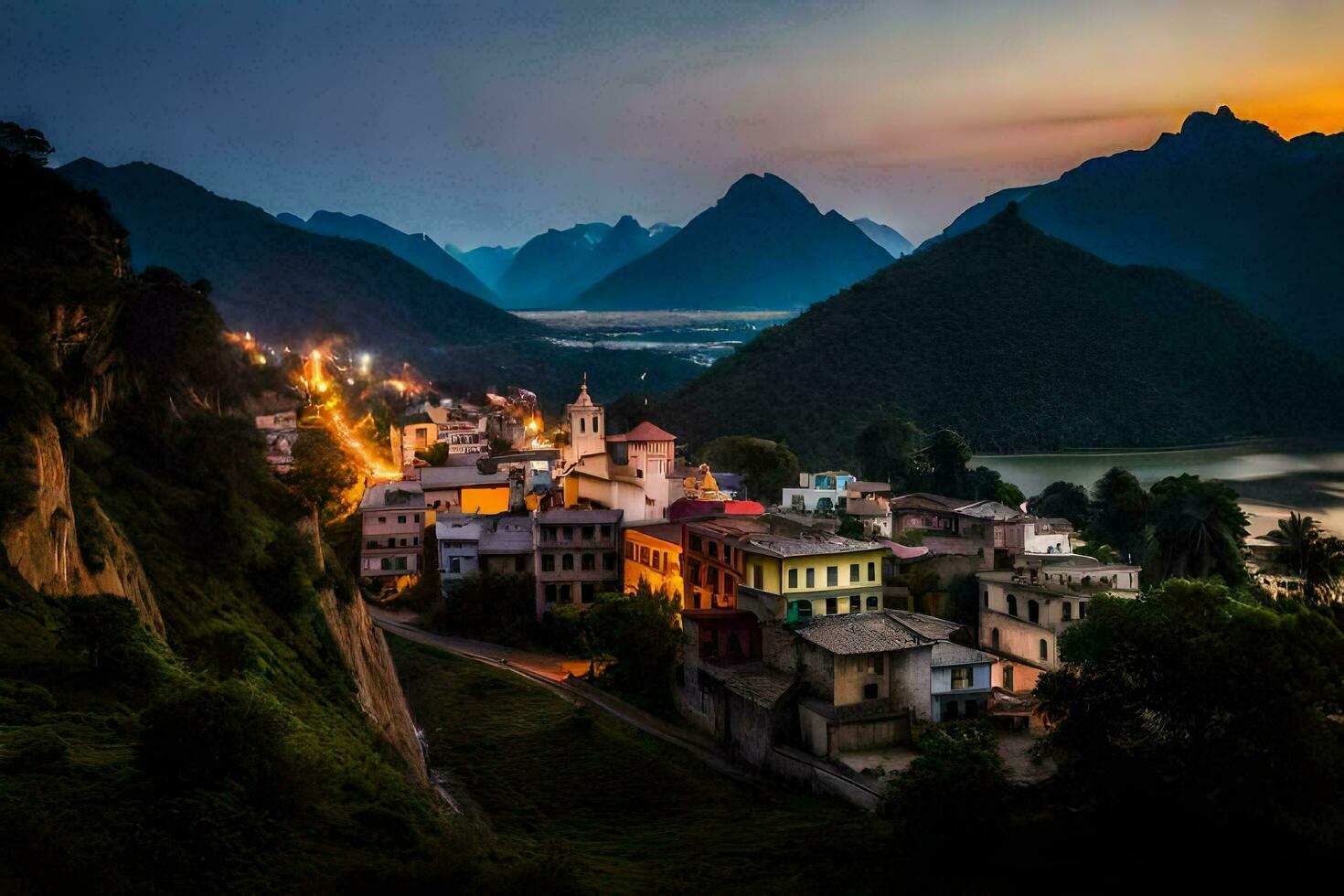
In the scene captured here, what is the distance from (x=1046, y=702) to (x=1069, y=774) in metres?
1.30

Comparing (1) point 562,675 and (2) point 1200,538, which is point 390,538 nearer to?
(1) point 562,675

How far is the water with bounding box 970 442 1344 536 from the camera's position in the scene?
186 ft

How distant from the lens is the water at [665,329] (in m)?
120

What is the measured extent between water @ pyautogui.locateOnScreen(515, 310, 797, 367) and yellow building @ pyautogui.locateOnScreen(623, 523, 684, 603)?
Answer: 262 ft

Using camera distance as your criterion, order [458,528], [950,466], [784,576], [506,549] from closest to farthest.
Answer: [784,576]
[506,549]
[458,528]
[950,466]

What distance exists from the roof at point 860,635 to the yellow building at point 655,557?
7544mm

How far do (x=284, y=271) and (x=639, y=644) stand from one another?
103 m

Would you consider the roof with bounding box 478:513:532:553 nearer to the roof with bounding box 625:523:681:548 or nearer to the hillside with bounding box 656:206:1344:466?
the roof with bounding box 625:523:681:548

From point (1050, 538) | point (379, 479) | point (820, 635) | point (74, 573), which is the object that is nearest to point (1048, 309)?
point (1050, 538)

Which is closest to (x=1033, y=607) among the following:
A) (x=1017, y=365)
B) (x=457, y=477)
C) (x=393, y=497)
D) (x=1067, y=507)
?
(x=1067, y=507)

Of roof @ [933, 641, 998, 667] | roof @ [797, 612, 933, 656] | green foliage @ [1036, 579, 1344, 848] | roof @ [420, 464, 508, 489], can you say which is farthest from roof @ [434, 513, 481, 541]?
green foliage @ [1036, 579, 1344, 848]

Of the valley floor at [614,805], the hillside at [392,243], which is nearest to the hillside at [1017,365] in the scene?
the valley floor at [614,805]

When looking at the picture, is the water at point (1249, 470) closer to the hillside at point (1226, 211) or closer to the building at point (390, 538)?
the building at point (390, 538)

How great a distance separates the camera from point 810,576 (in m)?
26.4
